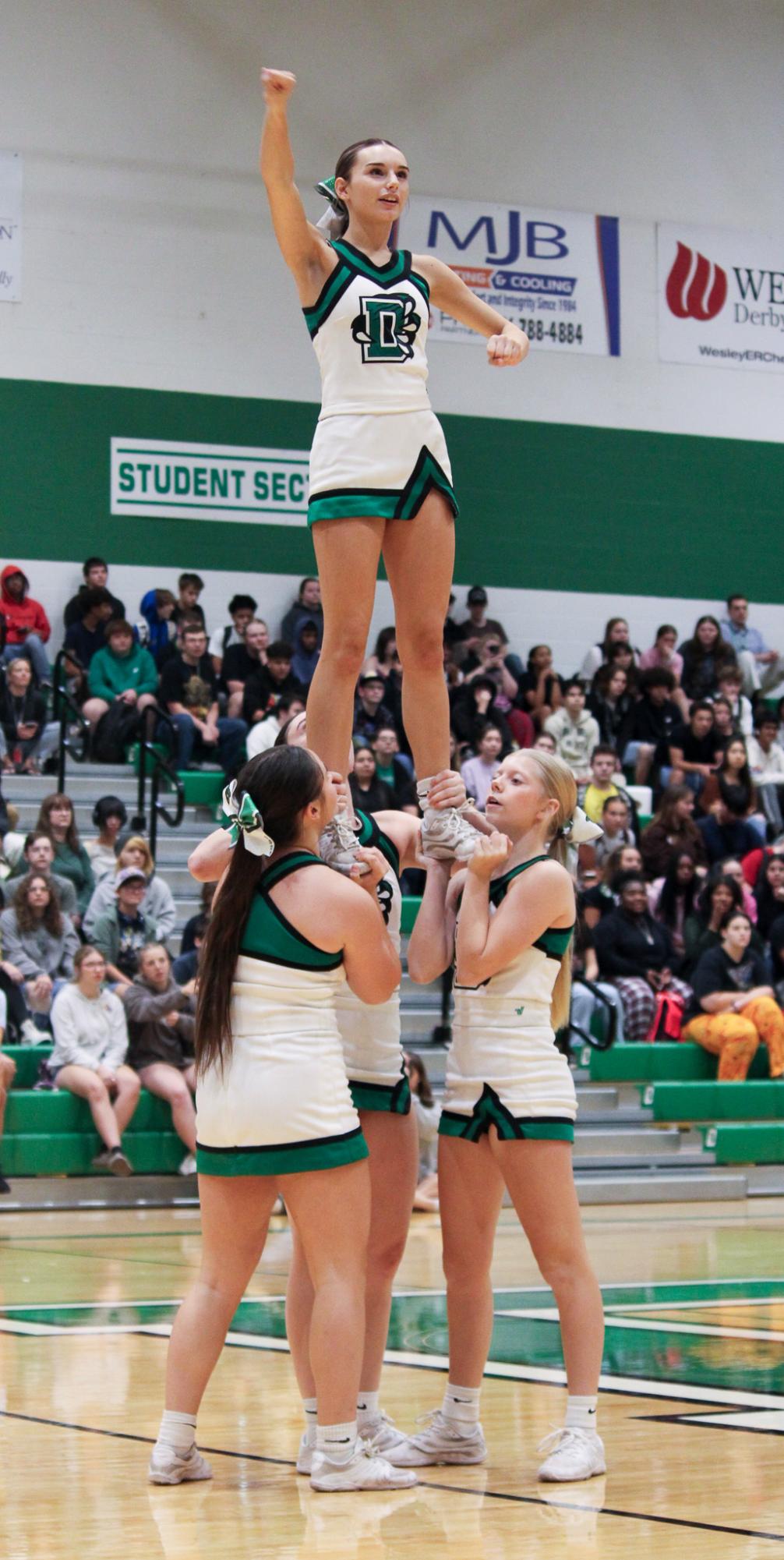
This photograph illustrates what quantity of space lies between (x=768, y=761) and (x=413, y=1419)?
39.4ft

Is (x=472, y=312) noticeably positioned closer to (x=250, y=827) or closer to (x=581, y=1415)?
(x=250, y=827)

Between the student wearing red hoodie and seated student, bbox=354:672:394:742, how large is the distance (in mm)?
2330

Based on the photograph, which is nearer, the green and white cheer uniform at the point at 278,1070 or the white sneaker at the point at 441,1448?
the green and white cheer uniform at the point at 278,1070

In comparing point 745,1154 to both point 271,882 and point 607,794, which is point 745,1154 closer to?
point 607,794

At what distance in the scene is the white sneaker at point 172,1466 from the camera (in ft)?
14.0

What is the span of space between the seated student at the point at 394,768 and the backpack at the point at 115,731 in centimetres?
175

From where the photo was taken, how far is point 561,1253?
449 cm

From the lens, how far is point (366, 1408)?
181 inches

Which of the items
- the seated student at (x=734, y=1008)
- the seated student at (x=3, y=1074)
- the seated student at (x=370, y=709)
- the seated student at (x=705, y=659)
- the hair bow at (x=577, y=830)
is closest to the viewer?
the hair bow at (x=577, y=830)

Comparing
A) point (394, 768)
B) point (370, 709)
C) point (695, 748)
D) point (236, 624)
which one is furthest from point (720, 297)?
point (394, 768)

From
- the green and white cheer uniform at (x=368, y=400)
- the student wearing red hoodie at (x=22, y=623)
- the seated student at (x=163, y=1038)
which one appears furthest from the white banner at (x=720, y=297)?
the green and white cheer uniform at (x=368, y=400)

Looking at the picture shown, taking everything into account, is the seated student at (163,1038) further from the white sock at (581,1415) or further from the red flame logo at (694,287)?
the red flame logo at (694,287)

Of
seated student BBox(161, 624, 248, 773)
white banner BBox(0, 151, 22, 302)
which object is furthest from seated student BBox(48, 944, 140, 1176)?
white banner BBox(0, 151, 22, 302)

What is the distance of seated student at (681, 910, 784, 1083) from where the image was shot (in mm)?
12602
